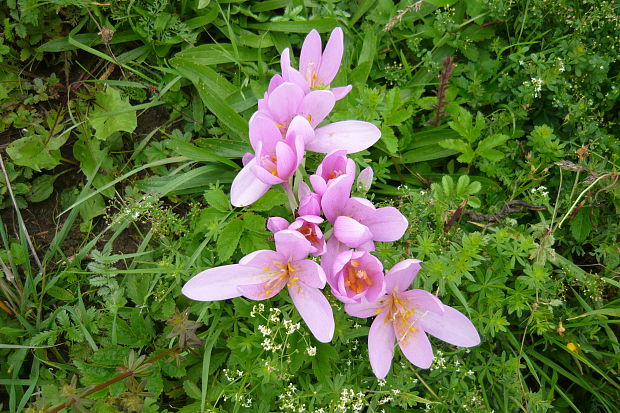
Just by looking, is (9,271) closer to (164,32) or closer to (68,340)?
(68,340)

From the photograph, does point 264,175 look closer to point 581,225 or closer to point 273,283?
point 273,283

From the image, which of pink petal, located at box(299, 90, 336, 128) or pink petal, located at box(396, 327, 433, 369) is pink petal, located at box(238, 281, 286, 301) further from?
pink petal, located at box(299, 90, 336, 128)

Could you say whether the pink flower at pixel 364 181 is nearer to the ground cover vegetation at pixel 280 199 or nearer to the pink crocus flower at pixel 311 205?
the ground cover vegetation at pixel 280 199

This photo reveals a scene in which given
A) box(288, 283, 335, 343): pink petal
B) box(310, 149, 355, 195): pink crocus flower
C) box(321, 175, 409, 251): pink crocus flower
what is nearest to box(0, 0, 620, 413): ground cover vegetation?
box(288, 283, 335, 343): pink petal

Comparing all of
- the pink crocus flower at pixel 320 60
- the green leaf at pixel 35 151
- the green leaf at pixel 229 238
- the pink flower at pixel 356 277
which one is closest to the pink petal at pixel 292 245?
the pink flower at pixel 356 277

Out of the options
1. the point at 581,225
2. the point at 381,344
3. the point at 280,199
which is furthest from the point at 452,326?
the point at 581,225
